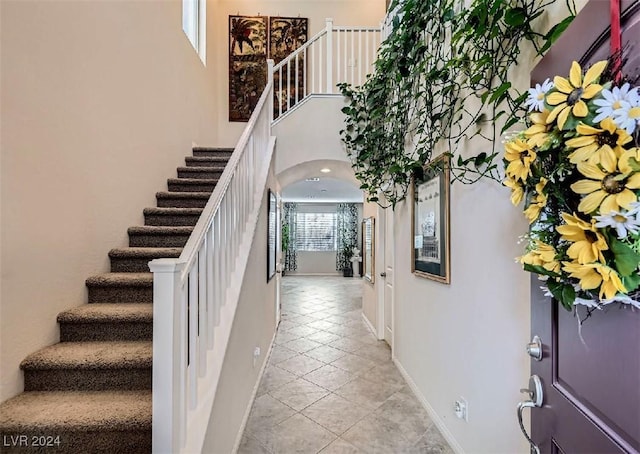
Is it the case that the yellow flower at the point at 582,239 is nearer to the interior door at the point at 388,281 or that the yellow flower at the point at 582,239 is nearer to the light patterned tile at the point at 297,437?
the light patterned tile at the point at 297,437

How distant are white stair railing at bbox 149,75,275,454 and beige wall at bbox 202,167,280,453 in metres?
0.11

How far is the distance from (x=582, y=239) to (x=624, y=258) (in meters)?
0.08

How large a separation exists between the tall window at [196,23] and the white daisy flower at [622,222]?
520 centimetres

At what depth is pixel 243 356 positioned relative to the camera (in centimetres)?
239

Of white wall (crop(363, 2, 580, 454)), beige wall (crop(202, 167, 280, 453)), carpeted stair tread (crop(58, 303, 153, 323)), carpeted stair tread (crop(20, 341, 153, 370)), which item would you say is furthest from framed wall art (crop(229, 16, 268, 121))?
carpeted stair tread (crop(20, 341, 153, 370))

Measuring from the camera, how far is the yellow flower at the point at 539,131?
790mm

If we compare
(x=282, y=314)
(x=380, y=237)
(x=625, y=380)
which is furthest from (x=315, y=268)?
(x=625, y=380)

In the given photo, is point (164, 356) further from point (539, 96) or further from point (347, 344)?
point (347, 344)

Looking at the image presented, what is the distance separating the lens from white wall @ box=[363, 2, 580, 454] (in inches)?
61.1

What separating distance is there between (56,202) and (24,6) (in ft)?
3.52

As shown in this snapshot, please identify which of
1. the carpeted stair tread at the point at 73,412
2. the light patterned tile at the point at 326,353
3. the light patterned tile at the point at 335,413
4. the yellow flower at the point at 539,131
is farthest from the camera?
the light patterned tile at the point at 326,353

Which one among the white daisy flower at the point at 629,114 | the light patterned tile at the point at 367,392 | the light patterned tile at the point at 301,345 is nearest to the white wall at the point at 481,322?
the light patterned tile at the point at 367,392

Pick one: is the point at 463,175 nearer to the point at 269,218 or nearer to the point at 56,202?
the point at 269,218

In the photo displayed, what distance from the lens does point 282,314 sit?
5.96m
